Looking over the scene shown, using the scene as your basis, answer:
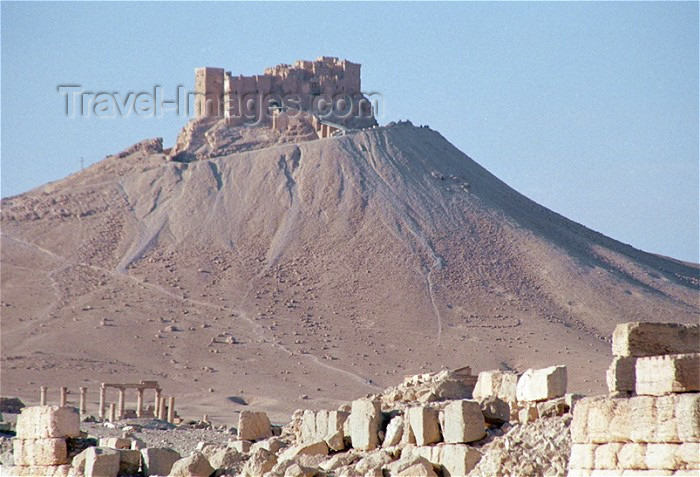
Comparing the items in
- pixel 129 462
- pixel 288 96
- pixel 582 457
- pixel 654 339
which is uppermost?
pixel 288 96

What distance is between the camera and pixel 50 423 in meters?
15.1

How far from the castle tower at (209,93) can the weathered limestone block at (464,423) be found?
7020 cm

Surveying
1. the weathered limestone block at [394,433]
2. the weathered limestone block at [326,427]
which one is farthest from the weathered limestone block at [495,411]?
the weathered limestone block at [326,427]

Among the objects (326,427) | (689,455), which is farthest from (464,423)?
(689,455)

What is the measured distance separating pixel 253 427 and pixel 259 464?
2.79 meters

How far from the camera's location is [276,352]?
184 feet

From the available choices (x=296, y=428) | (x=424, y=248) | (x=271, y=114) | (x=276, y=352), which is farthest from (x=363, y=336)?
(x=296, y=428)

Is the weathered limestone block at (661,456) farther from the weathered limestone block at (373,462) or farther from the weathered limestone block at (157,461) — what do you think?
the weathered limestone block at (157,461)

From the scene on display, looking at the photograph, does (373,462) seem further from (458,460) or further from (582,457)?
(582,457)

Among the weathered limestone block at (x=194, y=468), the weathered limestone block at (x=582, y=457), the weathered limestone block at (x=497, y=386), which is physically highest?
the weathered limestone block at (x=497, y=386)

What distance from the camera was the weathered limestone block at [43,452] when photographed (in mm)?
15045

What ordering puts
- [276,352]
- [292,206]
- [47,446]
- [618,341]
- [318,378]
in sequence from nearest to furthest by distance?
[618,341] < [47,446] < [318,378] < [276,352] < [292,206]

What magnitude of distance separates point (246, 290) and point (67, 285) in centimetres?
859

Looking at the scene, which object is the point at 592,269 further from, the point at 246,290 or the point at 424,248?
the point at 246,290
